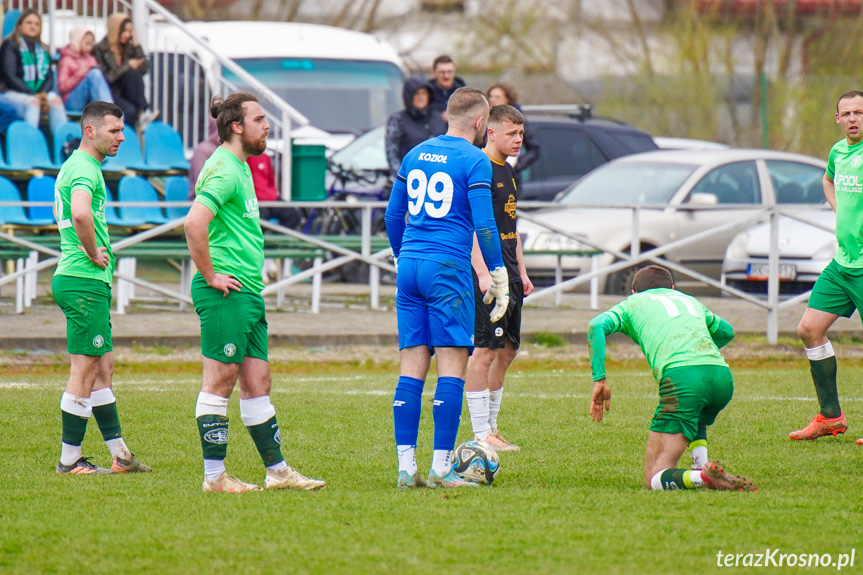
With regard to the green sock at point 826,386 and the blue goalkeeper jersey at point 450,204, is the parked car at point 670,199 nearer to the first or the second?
the green sock at point 826,386

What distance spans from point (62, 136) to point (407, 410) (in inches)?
378

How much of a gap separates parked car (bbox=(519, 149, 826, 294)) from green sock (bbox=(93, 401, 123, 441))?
8.22 meters

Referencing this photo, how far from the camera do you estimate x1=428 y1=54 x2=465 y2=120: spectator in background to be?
12336 millimetres

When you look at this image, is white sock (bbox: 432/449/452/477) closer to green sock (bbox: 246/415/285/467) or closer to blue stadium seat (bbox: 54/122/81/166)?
green sock (bbox: 246/415/285/467)

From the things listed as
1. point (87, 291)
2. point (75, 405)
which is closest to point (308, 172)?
point (87, 291)

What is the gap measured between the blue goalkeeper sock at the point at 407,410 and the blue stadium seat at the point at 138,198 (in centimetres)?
842

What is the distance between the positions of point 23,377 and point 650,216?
769 cm

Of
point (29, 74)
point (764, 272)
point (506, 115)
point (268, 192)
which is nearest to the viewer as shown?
point (506, 115)

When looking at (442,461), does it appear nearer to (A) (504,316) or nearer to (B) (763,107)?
(A) (504,316)

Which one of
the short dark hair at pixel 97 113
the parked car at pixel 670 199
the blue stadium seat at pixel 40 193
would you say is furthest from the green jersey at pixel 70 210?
the parked car at pixel 670 199

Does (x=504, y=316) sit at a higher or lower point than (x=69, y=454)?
higher

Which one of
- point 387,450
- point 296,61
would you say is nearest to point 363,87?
point 296,61

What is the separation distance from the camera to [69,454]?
6609mm

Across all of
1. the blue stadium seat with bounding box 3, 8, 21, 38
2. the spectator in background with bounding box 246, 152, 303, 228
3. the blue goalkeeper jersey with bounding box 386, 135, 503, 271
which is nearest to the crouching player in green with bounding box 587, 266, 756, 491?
the blue goalkeeper jersey with bounding box 386, 135, 503, 271
